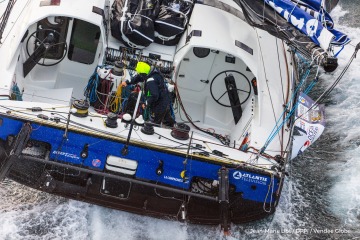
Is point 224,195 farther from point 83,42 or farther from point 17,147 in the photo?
point 83,42

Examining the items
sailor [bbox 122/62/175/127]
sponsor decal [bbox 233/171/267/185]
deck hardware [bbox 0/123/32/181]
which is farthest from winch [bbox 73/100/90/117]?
sponsor decal [bbox 233/171/267/185]

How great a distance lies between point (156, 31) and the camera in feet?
29.3

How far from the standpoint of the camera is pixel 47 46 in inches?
336

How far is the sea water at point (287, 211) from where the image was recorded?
7.75 metres

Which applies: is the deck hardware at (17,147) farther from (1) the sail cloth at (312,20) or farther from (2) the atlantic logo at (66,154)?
(1) the sail cloth at (312,20)

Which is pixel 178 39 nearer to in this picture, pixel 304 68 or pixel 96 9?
pixel 96 9

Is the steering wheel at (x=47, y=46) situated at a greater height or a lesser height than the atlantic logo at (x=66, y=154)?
greater

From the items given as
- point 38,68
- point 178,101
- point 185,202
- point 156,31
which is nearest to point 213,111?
point 178,101

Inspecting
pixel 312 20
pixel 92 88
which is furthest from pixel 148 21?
pixel 312 20

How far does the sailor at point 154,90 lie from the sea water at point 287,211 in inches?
54.4

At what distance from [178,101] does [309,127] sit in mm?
2056

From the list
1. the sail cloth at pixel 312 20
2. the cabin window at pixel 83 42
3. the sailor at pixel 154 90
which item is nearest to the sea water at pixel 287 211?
the sailor at pixel 154 90

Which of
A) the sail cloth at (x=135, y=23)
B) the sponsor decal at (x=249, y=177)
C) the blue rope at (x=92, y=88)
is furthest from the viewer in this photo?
the sail cloth at (x=135, y=23)

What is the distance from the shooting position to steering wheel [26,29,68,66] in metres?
8.55
